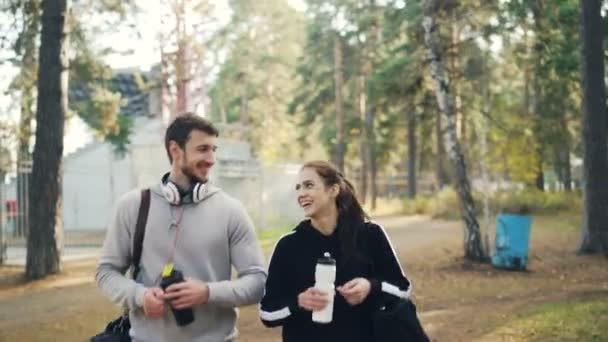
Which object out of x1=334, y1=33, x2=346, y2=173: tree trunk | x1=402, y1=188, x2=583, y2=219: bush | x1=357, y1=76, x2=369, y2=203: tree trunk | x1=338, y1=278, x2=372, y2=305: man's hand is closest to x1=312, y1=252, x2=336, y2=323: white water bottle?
x1=338, y1=278, x2=372, y2=305: man's hand

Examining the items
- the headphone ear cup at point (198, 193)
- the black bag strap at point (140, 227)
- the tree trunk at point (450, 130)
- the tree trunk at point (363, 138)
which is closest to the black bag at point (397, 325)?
the headphone ear cup at point (198, 193)

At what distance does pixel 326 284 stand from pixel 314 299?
0.08 metres

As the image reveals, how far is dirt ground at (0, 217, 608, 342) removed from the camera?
33.8 ft

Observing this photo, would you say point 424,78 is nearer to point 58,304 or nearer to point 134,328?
point 58,304

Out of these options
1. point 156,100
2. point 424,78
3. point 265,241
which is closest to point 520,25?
point 424,78

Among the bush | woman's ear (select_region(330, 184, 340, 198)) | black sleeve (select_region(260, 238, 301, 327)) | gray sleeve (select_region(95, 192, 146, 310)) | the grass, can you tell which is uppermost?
woman's ear (select_region(330, 184, 340, 198))

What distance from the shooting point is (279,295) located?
13.0 ft

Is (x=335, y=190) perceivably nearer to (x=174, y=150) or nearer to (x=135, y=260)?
(x=174, y=150)

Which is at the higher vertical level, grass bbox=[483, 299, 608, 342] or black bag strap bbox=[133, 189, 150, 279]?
black bag strap bbox=[133, 189, 150, 279]

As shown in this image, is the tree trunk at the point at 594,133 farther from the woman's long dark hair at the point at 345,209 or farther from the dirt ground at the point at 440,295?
the woman's long dark hair at the point at 345,209

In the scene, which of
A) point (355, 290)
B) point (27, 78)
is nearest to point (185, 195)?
point (355, 290)

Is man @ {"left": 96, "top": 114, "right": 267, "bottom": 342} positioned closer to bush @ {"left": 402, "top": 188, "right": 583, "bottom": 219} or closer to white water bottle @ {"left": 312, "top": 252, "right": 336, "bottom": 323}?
white water bottle @ {"left": 312, "top": 252, "right": 336, "bottom": 323}

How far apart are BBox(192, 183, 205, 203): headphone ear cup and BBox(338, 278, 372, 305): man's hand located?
2.45 ft

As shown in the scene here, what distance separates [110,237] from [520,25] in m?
16.2
